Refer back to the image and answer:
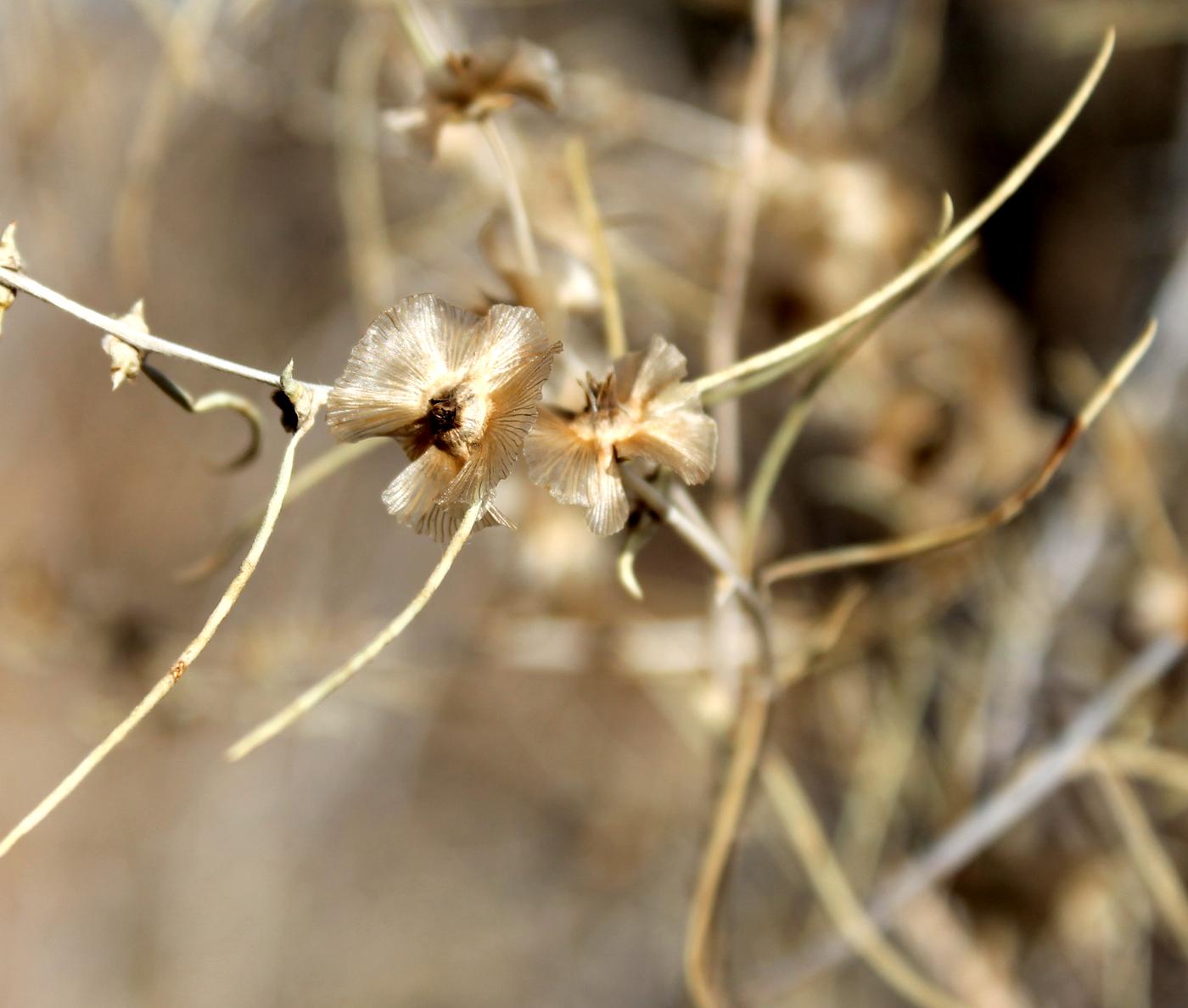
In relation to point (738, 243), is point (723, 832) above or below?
below

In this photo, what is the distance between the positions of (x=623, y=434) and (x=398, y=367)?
6 centimetres

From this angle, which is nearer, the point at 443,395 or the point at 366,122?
the point at 443,395

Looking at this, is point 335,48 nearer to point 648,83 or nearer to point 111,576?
point 648,83

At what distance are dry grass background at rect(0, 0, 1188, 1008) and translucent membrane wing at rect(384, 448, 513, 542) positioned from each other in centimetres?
12

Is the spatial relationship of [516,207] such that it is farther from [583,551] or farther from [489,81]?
[583,551]

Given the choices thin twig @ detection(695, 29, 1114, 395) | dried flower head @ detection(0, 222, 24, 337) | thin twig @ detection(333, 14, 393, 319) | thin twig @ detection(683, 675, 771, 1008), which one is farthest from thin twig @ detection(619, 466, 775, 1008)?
thin twig @ detection(333, 14, 393, 319)

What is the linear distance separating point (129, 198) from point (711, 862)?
429 millimetres

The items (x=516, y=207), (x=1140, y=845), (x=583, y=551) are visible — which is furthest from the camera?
(x=583, y=551)

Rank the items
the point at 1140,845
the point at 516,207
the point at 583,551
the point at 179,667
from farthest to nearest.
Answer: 1. the point at 583,551
2. the point at 1140,845
3. the point at 516,207
4. the point at 179,667

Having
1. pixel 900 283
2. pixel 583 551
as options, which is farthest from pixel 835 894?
pixel 900 283

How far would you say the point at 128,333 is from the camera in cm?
21

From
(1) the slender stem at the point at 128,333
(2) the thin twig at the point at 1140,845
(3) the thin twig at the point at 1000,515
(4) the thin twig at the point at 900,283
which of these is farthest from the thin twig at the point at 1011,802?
(1) the slender stem at the point at 128,333

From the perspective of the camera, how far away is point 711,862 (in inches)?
15.9

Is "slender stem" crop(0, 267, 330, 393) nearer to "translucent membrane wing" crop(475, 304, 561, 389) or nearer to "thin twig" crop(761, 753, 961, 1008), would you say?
"translucent membrane wing" crop(475, 304, 561, 389)
